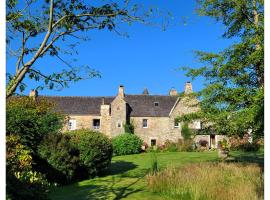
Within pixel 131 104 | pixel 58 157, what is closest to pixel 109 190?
pixel 58 157

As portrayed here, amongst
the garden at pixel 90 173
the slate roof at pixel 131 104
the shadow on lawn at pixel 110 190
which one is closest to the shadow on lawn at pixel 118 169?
the garden at pixel 90 173

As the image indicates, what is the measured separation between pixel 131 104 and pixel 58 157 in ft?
112

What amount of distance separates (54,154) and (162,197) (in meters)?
6.17

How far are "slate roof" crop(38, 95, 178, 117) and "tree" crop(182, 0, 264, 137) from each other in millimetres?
32540

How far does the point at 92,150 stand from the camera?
717 inches

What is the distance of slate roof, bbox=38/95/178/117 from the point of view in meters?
49.4

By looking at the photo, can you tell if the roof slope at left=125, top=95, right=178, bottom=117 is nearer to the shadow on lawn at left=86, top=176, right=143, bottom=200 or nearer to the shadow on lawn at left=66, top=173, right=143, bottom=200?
the shadow on lawn at left=66, top=173, right=143, bottom=200

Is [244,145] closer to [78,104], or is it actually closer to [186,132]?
[186,132]

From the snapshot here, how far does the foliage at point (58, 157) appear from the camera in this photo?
16484 millimetres

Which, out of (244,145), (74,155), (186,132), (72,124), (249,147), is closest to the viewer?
(74,155)

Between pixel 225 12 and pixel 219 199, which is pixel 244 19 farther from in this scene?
pixel 219 199

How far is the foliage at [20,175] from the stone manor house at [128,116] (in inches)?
1274

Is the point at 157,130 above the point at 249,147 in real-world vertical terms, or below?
above

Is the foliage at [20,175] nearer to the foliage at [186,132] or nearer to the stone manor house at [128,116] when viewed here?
the foliage at [186,132]
